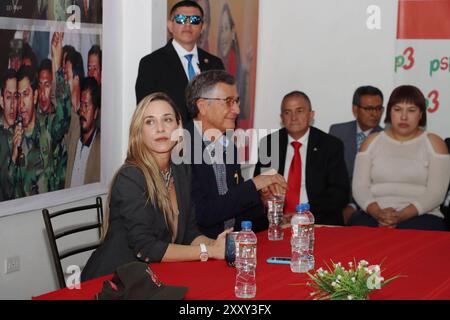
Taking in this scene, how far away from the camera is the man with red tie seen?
5.92 m

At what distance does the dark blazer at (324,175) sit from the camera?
5898mm

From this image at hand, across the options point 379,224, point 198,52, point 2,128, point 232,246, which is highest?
point 198,52

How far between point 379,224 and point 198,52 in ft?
5.54

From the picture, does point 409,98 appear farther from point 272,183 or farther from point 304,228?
point 304,228

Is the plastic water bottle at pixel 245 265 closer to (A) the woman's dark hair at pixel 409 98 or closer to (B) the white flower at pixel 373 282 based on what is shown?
(B) the white flower at pixel 373 282

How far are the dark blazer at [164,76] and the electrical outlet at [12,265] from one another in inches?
50.0

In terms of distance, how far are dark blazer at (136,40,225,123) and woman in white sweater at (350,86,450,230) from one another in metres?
1.34

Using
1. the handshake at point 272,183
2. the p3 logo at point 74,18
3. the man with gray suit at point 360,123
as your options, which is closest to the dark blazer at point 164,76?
the p3 logo at point 74,18

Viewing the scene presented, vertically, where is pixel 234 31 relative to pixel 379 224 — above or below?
above

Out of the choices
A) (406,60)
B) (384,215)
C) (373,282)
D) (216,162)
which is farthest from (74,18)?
(373,282)

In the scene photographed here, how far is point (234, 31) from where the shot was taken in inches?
277

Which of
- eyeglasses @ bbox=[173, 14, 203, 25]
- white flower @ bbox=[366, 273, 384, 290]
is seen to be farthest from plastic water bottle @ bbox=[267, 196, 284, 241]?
eyeglasses @ bbox=[173, 14, 203, 25]
